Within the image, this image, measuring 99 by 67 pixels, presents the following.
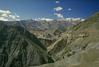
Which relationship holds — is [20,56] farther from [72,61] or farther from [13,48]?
[72,61]

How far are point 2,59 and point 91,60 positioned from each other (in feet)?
253

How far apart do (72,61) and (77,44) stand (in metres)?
82.6

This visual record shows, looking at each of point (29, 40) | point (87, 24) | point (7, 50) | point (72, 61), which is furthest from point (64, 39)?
point (72, 61)

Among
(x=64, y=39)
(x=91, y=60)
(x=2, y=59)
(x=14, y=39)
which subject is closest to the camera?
(x=91, y=60)

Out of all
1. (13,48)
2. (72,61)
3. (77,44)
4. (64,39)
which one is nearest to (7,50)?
(13,48)

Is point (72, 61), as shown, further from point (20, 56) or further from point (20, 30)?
point (20, 30)

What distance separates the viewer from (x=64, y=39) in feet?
628

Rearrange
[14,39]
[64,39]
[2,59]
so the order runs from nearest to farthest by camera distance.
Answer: [2,59]
[14,39]
[64,39]

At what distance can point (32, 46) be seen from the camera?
5650 inches

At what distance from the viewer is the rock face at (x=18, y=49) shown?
135 m

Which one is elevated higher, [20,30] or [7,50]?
[20,30]

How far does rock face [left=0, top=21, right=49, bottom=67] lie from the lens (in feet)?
442

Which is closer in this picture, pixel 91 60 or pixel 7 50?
pixel 91 60

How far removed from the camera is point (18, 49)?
142375mm
